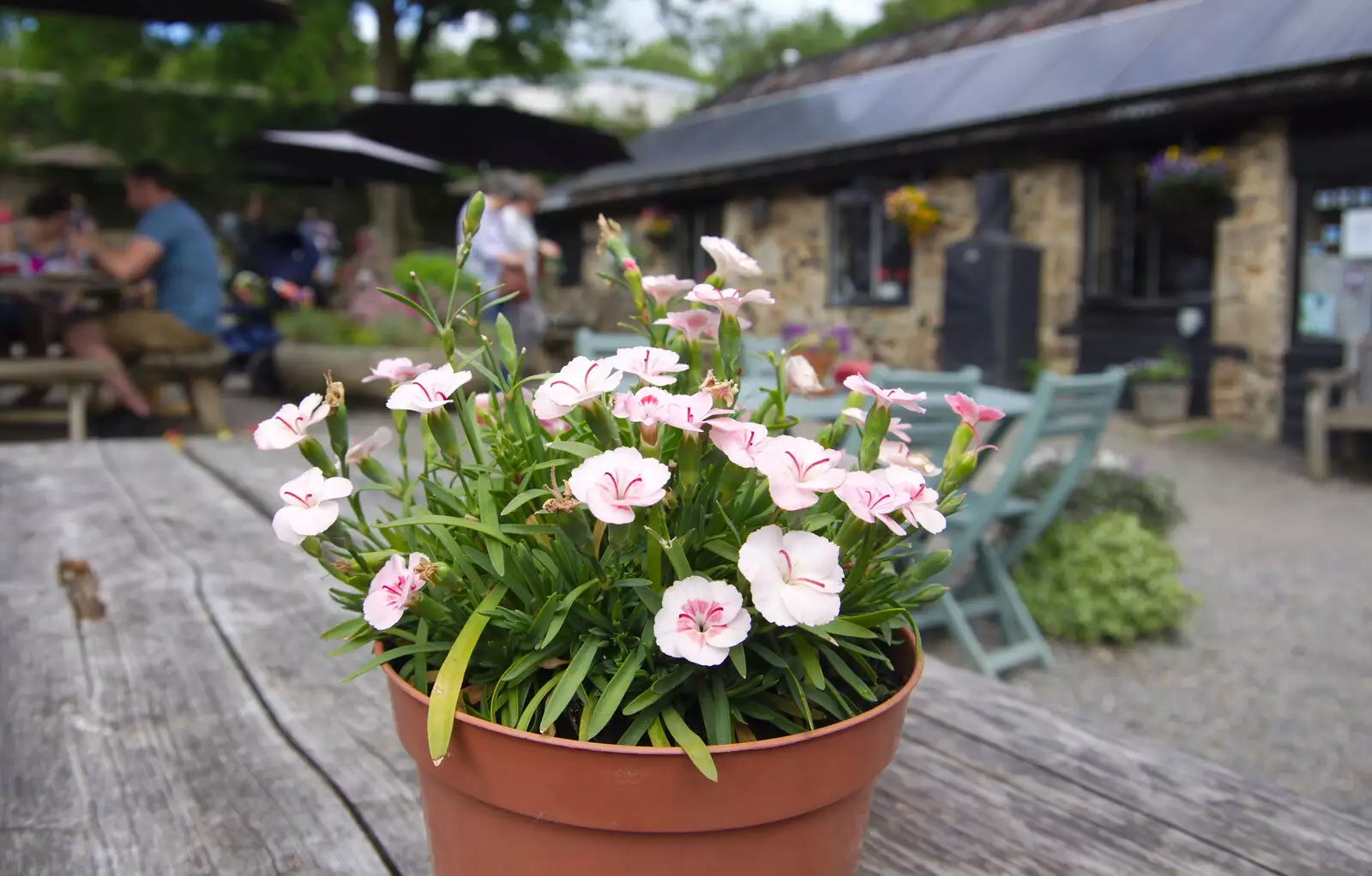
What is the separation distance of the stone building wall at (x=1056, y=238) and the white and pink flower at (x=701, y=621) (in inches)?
340

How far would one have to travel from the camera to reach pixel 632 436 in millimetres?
749

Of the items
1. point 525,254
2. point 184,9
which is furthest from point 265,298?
point 184,9

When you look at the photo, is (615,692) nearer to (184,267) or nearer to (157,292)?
(184,267)

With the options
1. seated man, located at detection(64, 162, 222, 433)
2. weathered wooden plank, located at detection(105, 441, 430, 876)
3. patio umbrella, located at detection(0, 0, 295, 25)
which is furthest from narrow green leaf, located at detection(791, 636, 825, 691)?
seated man, located at detection(64, 162, 222, 433)

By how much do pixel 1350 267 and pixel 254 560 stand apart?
7611 mm

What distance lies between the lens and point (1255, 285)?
298 inches

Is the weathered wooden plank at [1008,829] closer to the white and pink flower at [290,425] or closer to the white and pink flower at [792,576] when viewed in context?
the white and pink flower at [792,576]

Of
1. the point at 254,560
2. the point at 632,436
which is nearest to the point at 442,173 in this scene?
the point at 254,560

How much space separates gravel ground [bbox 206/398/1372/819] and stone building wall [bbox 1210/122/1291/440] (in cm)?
188

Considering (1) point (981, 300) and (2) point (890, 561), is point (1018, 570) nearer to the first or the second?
(2) point (890, 561)

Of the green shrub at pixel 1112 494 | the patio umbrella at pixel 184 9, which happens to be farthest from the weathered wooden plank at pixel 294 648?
the patio umbrella at pixel 184 9

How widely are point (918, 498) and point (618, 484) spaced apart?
0.21m

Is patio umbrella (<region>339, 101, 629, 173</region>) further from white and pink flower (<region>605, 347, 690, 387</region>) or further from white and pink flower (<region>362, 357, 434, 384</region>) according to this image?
white and pink flower (<region>605, 347, 690, 387</region>)

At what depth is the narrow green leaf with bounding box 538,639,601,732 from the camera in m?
0.65
